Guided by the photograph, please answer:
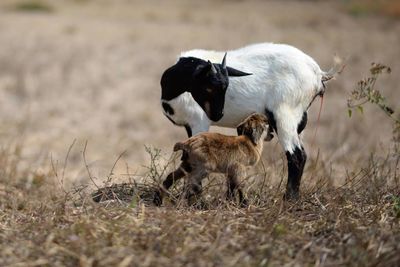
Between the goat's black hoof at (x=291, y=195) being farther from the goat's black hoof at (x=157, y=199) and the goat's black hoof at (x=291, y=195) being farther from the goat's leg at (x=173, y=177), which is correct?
the goat's black hoof at (x=157, y=199)

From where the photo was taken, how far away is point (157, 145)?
→ 15.1 m

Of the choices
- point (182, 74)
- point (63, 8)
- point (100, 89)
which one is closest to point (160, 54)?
point (100, 89)

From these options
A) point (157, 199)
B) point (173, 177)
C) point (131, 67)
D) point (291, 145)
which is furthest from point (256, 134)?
point (131, 67)

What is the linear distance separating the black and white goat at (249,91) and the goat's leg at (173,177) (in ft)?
2.01

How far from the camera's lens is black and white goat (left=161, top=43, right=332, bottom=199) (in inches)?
255

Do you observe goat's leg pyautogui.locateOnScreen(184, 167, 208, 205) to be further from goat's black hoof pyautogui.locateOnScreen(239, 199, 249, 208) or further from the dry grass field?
goat's black hoof pyautogui.locateOnScreen(239, 199, 249, 208)

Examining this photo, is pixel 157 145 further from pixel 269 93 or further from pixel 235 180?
pixel 235 180

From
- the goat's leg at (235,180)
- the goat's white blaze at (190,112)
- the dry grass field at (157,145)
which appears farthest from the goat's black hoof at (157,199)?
the goat's white blaze at (190,112)

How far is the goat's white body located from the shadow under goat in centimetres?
19

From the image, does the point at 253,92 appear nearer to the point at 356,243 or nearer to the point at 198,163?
the point at 198,163

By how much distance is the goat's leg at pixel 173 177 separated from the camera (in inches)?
241

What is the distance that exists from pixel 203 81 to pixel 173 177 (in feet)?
2.96

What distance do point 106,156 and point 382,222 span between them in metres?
9.21

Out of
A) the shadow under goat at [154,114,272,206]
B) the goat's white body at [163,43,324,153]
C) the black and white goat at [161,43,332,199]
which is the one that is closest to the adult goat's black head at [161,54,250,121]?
the black and white goat at [161,43,332,199]
